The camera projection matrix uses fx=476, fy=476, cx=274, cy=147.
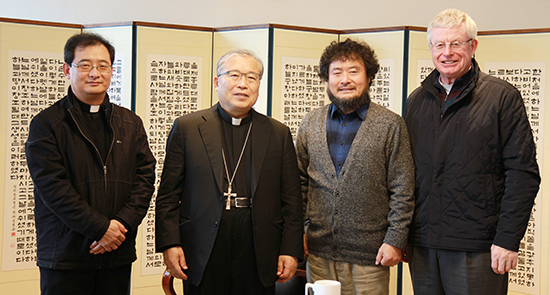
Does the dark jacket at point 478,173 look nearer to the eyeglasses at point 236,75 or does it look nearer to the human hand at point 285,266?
the human hand at point 285,266

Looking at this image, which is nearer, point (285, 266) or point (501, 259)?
point (501, 259)

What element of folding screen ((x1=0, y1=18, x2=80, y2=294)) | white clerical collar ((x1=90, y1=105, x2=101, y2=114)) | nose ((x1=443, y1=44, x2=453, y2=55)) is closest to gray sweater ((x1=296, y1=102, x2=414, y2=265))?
nose ((x1=443, y1=44, x2=453, y2=55))

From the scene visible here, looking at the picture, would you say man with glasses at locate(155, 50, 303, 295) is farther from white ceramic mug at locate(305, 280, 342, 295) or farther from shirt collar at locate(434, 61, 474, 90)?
shirt collar at locate(434, 61, 474, 90)

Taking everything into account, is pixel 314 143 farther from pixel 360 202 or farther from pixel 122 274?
pixel 122 274

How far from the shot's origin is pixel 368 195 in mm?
2217

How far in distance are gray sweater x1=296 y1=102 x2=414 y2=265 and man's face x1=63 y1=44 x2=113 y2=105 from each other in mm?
1122

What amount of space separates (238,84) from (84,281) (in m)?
1.14

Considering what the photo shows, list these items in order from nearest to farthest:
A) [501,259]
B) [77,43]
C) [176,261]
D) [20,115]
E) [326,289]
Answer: [326,289] → [501,259] → [176,261] → [77,43] → [20,115]

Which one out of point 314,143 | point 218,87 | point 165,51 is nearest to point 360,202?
point 314,143

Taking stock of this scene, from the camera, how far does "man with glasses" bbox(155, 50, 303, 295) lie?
2.13 m

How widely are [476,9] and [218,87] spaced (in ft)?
11.9

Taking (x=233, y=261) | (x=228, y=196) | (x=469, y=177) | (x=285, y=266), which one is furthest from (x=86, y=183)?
(x=469, y=177)

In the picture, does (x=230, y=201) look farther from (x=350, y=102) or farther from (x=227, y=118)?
(x=350, y=102)

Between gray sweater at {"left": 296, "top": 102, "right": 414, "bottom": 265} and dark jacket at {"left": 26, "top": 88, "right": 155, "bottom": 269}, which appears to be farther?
gray sweater at {"left": 296, "top": 102, "right": 414, "bottom": 265}
